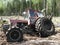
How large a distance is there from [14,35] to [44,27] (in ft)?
7.95

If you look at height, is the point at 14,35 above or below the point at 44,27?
below

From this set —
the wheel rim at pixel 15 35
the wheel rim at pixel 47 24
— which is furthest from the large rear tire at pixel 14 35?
the wheel rim at pixel 47 24

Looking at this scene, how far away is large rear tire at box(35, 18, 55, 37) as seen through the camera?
13359 mm

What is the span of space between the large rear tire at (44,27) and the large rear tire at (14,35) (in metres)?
1.78

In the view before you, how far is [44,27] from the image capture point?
13.6 meters

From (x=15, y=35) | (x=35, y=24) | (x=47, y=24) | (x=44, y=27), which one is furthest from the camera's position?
(x=47, y=24)

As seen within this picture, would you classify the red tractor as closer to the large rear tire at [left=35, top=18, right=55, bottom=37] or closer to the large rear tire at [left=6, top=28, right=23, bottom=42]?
the large rear tire at [left=35, top=18, right=55, bottom=37]

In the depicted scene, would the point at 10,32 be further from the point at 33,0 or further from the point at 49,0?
the point at 33,0

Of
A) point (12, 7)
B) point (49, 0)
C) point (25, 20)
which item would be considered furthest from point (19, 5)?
point (25, 20)

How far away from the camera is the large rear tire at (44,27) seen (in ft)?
43.8

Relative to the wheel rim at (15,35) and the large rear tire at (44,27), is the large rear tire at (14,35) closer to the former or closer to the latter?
the wheel rim at (15,35)

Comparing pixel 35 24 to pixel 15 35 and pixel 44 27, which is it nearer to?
pixel 44 27

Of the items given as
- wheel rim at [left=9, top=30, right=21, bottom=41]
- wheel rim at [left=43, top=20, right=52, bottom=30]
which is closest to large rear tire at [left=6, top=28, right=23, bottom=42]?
wheel rim at [left=9, top=30, right=21, bottom=41]

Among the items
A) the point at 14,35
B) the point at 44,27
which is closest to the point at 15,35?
the point at 14,35
